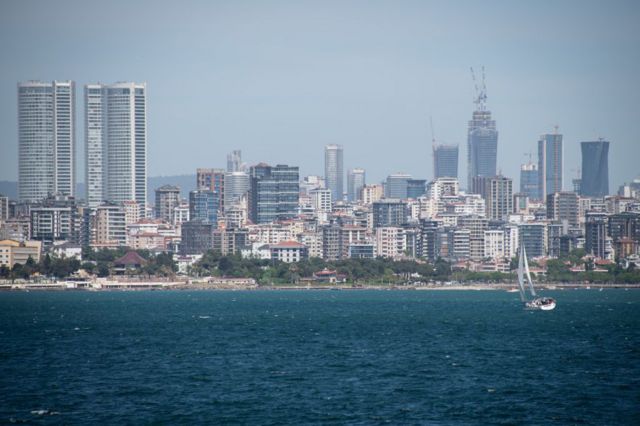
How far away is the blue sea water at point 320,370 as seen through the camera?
159ft

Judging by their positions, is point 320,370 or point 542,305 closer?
point 320,370

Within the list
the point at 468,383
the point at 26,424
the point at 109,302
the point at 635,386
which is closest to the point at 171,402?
the point at 26,424

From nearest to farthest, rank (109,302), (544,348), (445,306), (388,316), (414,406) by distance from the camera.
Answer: (414,406)
(544,348)
(388,316)
(445,306)
(109,302)

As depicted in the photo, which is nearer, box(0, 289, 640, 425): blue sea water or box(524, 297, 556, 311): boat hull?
box(0, 289, 640, 425): blue sea water

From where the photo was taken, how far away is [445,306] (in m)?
134

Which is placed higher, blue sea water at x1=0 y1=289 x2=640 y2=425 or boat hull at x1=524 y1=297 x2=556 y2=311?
blue sea water at x1=0 y1=289 x2=640 y2=425

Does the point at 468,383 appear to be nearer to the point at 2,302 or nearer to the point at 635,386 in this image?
the point at 635,386

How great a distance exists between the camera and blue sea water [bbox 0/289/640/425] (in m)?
48.5

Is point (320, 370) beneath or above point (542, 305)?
above

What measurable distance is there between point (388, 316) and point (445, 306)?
1000 inches

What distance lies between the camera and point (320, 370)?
2405 inches

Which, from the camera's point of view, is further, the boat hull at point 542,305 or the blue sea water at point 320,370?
the boat hull at point 542,305

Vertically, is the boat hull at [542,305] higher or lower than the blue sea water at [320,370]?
lower

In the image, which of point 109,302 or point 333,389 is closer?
point 333,389
